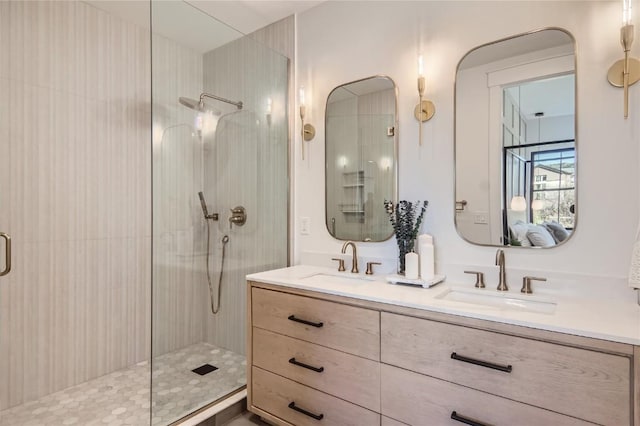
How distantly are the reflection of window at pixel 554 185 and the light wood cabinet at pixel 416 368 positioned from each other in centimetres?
66

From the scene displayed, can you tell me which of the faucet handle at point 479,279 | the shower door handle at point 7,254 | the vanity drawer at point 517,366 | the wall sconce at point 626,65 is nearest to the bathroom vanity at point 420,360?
the vanity drawer at point 517,366

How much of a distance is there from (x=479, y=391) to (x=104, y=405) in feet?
6.67

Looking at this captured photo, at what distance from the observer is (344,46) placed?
2258mm

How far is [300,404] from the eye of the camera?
171 cm

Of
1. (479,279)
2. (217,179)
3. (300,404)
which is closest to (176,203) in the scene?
(217,179)

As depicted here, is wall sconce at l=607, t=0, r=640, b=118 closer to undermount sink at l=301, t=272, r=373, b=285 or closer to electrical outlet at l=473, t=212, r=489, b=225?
electrical outlet at l=473, t=212, r=489, b=225

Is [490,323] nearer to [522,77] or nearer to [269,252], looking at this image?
[522,77]

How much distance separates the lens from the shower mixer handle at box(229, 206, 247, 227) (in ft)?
→ 7.46

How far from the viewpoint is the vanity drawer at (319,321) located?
1.50 metres

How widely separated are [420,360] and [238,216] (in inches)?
56.8

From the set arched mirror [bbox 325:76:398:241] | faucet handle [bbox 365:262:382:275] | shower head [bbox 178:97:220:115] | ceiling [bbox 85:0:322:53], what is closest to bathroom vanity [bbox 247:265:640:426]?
faucet handle [bbox 365:262:382:275]

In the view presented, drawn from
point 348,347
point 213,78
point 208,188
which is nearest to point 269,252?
point 208,188

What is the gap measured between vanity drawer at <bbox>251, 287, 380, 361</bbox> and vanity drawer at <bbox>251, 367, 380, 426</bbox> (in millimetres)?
244

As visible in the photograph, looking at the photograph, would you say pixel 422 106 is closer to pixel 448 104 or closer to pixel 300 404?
pixel 448 104
